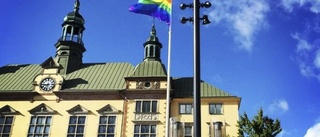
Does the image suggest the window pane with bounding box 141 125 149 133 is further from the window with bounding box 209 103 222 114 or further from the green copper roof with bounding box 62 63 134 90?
the window with bounding box 209 103 222 114

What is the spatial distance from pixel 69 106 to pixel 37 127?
13.2 ft

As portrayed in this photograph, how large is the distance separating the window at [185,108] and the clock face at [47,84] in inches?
579

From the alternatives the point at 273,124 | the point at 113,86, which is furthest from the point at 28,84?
the point at 273,124

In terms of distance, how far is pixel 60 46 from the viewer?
160 feet

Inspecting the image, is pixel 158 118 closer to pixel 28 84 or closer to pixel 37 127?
pixel 37 127

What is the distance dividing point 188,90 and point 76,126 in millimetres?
12824

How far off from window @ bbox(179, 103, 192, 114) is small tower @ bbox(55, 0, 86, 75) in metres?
14.9

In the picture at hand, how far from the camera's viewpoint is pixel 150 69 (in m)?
43.3

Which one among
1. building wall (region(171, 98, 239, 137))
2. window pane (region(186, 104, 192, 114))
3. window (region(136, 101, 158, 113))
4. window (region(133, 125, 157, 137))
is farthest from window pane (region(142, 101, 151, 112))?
window pane (region(186, 104, 192, 114))

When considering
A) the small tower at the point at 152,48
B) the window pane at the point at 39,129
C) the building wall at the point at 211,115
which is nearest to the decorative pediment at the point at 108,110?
the building wall at the point at 211,115

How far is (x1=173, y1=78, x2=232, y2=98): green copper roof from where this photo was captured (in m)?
41.9

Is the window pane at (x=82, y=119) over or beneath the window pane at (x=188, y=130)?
over

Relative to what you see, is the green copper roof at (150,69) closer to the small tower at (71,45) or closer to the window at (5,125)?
the small tower at (71,45)

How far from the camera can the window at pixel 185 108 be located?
4084 cm
